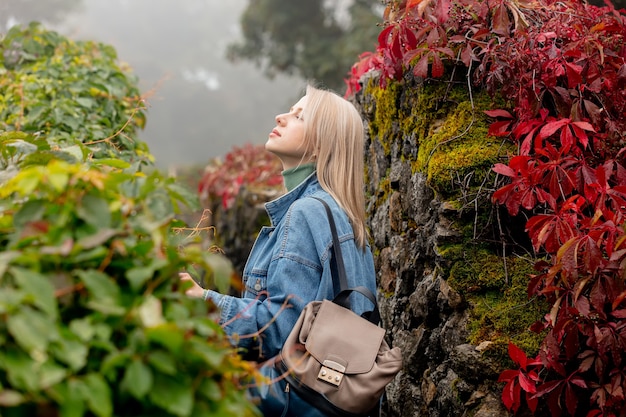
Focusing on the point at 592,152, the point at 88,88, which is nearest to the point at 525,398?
the point at 592,152

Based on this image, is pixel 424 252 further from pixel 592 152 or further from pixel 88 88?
pixel 88 88

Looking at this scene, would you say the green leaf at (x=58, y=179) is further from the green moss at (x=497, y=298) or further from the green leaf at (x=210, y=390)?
the green moss at (x=497, y=298)

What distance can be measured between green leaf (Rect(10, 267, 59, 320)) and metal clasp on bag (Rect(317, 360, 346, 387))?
3.45ft

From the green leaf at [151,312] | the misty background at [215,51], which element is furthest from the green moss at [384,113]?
the misty background at [215,51]

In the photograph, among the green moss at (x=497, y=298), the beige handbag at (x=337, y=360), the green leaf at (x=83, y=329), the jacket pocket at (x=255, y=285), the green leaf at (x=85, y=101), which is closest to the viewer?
the green leaf at (x=83, y=329)

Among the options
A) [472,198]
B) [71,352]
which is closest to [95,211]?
[71,352]

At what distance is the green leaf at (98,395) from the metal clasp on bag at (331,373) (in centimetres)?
99

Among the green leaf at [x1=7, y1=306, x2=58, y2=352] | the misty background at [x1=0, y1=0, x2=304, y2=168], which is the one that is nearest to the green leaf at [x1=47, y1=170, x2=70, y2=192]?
the green leaf at [x1=7, y1=306, x2=58, y2=352]

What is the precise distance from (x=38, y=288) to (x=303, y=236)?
1233 mm

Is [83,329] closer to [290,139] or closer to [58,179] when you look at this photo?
[58,179]

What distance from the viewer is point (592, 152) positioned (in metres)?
2.68

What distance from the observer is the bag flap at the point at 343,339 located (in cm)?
205

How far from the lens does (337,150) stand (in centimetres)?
255

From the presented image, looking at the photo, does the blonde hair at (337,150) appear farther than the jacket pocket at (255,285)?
Yes
